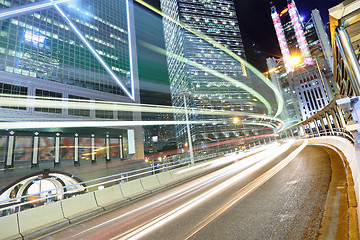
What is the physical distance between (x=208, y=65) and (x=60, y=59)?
246 ft

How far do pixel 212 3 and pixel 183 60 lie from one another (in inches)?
2181

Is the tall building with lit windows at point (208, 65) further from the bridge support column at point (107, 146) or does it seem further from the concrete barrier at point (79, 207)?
the concrete barrier at point (79, 207)

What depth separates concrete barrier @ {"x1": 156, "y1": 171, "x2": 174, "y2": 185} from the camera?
12.7m

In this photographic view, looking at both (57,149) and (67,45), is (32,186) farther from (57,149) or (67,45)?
(67,45)

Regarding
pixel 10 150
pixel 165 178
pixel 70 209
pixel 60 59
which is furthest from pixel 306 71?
pixel 10 150

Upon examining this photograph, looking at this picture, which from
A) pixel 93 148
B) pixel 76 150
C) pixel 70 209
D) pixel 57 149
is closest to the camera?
pixel 70 209

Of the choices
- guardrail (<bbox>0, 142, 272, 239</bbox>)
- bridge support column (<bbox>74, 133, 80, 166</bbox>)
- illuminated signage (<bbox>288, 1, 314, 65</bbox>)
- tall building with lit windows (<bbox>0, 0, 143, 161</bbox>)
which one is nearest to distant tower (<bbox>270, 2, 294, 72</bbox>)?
illuminated signage (<bbox>288, 1, 314, 65</bbox>)

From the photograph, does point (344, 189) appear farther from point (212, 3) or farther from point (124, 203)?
point (212, 3)

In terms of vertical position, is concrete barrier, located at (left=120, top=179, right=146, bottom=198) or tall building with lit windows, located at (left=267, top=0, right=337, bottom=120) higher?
tall building with lit windows, located at (left=267, top=0, right=337, bottom=120)

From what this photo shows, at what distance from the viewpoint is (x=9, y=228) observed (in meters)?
5.97

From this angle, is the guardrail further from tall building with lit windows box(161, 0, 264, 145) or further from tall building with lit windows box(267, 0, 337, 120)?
tall building with lit windows box(267, 0, 337, 120)

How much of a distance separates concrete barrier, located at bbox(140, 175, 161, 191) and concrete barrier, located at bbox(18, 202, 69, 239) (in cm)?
489

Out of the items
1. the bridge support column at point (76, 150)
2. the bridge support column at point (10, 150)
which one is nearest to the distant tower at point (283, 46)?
the bridge support column at point (76, 150)

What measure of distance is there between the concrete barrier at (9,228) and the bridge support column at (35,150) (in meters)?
27.3
